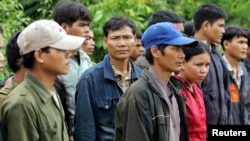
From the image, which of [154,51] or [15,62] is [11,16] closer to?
[15,62]

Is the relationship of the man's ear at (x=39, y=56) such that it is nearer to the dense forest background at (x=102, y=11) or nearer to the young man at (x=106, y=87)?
the young man at (x=106, y=87)

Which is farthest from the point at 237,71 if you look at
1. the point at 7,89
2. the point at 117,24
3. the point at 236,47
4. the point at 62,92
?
the point at 7,89

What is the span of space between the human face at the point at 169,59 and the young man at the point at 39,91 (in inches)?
23.7

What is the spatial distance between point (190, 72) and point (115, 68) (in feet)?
2.41

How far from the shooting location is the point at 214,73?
5859 mm

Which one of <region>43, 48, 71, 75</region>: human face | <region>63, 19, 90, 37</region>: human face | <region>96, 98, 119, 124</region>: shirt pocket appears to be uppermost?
<region>63, 19, 90, 37</region>: human face

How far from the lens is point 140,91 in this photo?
13.6ft

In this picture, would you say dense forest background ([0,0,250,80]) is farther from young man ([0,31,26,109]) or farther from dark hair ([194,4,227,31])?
young man ([0,31,26,109])

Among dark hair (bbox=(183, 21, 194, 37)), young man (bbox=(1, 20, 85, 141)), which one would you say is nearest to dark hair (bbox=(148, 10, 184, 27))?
dark hair (bbox=(183, 21, 194, 37))

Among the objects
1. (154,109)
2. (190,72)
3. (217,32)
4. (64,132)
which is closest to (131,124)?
(154,109)

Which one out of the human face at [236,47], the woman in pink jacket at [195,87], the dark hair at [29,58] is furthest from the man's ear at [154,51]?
the human face at [236,47]

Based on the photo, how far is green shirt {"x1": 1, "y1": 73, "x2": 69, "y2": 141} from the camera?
3.63m

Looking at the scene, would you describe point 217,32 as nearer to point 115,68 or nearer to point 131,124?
point 115,68

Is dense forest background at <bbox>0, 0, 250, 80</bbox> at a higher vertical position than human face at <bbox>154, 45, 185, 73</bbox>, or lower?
higher
